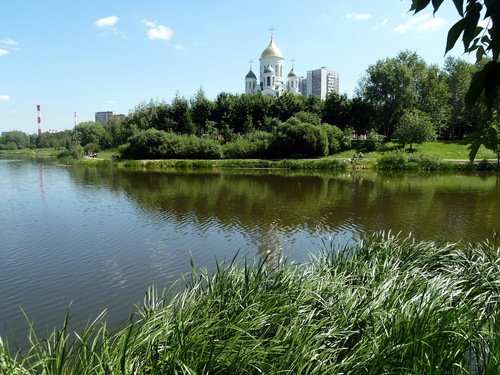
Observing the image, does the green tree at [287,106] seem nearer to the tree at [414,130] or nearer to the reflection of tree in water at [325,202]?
the tree at [414,130]

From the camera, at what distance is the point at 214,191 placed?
29344mm

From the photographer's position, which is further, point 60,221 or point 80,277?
point 60,221

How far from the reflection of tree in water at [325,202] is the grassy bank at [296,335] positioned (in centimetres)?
824

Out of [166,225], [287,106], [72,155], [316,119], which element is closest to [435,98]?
[316,119]

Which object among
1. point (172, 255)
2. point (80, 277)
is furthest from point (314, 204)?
point (80, 277)

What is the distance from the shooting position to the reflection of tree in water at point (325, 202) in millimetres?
17875

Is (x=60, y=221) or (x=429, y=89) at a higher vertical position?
(x=429, y=89)

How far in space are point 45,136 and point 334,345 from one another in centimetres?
13139

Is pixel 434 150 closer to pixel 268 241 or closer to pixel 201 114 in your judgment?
pixel 201 114

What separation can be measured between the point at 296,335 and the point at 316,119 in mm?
53697

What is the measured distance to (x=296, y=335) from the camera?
4465mm

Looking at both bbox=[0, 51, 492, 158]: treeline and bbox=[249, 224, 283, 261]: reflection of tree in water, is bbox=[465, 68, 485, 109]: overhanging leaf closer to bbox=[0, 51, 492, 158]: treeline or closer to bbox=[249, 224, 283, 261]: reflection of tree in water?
bbox=[249, 224, 283, 261]: reflection of tree in water

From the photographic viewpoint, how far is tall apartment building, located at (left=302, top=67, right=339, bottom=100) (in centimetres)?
15438

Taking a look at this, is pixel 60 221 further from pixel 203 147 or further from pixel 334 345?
pixel 203 147
